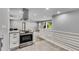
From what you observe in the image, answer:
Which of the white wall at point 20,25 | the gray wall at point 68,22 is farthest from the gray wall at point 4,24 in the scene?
the gray wall at point 68,22

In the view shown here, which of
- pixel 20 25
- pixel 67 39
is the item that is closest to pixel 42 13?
pixel 20 25

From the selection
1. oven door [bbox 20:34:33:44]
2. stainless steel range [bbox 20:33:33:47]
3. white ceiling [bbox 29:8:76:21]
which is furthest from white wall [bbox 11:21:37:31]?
oven door [bbox 20:34:33:44]

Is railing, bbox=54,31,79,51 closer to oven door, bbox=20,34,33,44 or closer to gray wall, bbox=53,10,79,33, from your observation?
gray wall, bbox=53,10,79,33

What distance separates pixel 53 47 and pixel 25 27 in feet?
3.74

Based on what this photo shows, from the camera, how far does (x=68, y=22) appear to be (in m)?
2.43

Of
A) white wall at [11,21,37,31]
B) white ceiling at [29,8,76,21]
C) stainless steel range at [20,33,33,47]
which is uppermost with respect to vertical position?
white ceiling at [29,8,76,21]

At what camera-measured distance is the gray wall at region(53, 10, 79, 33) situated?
230 centimetres

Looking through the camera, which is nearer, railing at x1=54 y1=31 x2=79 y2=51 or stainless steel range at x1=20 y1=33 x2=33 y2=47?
railing at x1=54 y1=31 x2=79 y2=51

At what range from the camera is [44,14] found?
2666 mm

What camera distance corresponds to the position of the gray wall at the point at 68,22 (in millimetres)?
2303

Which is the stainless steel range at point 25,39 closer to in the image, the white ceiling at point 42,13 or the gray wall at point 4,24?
the gray wall at point 4,24
